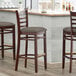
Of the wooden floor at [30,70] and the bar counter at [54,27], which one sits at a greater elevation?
the bar counter at [54,27]

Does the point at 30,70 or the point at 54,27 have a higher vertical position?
the point at 54,27

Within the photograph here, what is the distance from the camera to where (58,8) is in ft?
18.1

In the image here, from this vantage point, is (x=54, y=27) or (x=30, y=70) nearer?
(x=30, y=70)

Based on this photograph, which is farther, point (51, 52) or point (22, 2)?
point (22, 2)

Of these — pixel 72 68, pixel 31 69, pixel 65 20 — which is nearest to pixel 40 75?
pixel 31 69

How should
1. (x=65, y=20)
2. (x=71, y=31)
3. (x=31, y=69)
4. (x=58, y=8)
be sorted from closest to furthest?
(x=71, y=31)
(x=31, y=69)
(x=65, y=20)
(x=58, y=8)

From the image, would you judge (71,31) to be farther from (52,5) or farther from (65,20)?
(52,5)

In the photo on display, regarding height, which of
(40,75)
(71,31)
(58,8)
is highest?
(58,8)

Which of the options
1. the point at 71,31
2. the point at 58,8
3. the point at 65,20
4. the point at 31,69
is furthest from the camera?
the point at 58,8

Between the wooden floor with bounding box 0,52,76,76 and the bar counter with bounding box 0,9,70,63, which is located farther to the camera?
the bar counter with bounding box 0,9,70,63

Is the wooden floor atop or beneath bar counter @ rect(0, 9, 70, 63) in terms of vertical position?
beneath

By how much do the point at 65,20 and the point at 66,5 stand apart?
82 centimetres

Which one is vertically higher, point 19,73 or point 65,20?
point 65,20

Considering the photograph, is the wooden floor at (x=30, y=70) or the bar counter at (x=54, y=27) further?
the bar counter at (x=54, y=27)
